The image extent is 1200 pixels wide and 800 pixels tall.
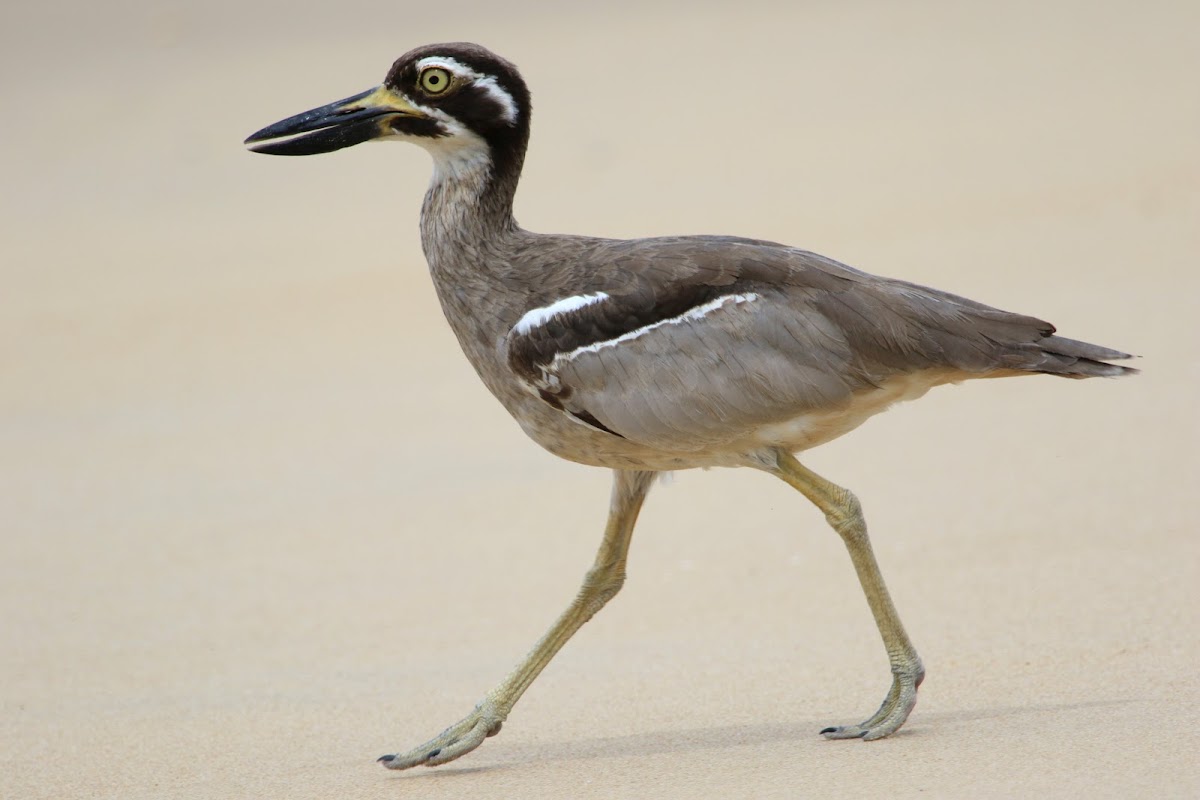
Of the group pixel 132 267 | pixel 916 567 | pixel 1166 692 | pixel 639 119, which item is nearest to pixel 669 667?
pixel 916 567

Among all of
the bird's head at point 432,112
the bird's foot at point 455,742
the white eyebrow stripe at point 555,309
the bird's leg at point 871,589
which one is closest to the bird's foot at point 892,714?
the bird's leg at point 871,589

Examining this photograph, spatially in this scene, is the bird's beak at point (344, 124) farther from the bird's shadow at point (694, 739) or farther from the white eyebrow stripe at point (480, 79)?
the bird's shadow at point (694, 739)

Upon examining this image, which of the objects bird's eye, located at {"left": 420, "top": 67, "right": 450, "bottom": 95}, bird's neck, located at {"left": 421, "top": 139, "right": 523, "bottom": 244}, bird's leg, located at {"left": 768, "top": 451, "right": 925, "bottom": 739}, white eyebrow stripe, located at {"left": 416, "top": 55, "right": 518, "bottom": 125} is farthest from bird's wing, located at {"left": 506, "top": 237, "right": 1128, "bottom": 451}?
bird's eye, located at {"left": 420, "top": 67, "right": 450, "bottom": 95}

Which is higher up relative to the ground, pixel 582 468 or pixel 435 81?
pixel 435 81

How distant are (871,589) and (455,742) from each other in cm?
149

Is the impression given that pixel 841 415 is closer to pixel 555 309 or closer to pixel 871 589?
pixel 871 589

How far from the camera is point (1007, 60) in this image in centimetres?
1894

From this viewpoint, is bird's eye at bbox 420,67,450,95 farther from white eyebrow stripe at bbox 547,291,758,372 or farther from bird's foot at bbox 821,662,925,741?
bird's foot at bbox 821,662,925,741

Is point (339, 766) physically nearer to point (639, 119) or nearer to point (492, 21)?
point (639, 119)

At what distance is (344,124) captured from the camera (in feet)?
19.6

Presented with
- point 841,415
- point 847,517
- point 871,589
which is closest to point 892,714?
point 871,589

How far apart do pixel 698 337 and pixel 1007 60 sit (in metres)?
14.5

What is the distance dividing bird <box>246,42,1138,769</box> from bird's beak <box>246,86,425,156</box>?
215 mm

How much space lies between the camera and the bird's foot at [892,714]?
5332mm
